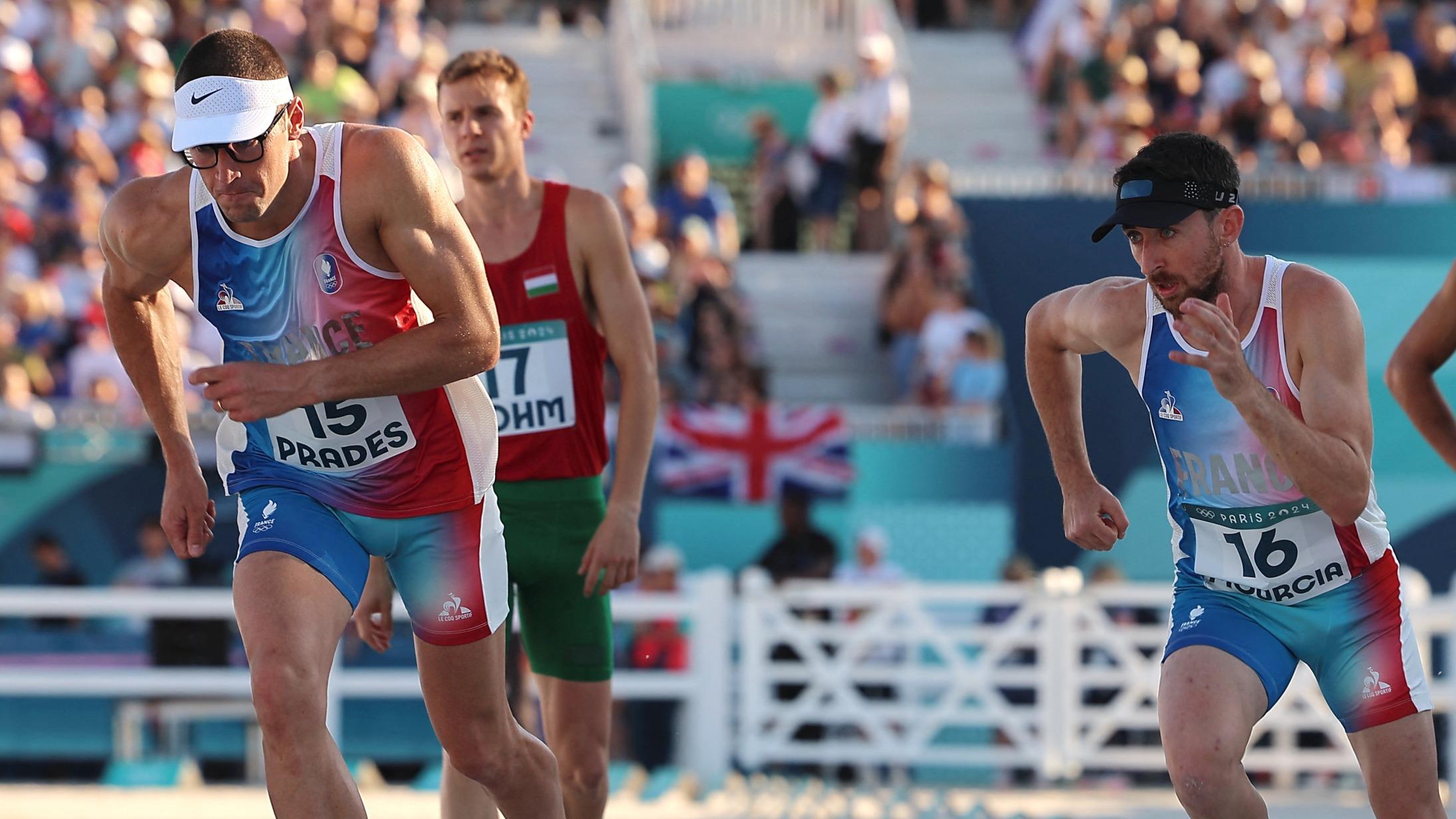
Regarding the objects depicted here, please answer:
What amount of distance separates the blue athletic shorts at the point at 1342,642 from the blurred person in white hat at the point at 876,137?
10.5 m

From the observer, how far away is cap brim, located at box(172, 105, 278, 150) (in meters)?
4.45

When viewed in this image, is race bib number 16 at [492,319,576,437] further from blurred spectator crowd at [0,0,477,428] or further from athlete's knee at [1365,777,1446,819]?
blurred spectator crowd at [0,0,477,428]

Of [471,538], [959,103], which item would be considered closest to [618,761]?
[471,538]

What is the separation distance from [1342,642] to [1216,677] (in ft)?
1.23

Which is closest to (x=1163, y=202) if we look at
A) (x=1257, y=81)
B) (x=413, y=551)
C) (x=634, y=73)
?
(x=413, y=551)

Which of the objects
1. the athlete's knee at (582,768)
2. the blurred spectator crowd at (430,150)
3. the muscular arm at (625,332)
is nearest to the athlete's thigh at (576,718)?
the athlete's knee at (582,768)

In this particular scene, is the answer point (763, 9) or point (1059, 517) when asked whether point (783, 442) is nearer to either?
point (1059, 517)

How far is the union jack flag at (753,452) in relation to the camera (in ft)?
39.2

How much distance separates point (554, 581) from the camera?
594cm

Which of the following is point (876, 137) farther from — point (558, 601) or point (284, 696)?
point (284, 696)

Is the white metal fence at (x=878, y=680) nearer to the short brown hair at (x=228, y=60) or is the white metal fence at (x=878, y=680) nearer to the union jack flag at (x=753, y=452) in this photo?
the union jack flag at (x=753, y=452)

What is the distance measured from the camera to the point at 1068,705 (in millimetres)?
11148

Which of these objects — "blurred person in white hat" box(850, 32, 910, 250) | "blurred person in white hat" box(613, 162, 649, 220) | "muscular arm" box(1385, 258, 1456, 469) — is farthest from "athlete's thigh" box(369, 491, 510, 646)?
"blurred person in white hat" box(850, 32, 910, 250)

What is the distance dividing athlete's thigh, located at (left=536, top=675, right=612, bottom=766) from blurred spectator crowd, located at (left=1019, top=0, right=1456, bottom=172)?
32.8ft
